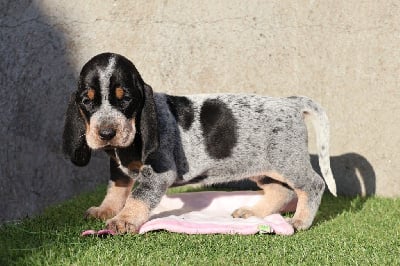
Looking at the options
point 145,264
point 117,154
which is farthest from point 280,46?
point 145,264

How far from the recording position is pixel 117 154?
462 cm

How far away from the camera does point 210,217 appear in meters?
4.96

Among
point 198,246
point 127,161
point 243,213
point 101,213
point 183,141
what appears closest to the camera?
point 198,246

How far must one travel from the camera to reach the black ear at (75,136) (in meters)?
4.43

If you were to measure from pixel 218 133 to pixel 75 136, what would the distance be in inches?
40.7

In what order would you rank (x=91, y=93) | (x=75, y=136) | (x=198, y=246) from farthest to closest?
(x=75, y=136), (x=91, y=93), (x=198, y=246)

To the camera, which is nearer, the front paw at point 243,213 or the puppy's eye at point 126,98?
the puppy's eye at point 126,98

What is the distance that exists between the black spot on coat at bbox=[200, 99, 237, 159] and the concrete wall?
154cm

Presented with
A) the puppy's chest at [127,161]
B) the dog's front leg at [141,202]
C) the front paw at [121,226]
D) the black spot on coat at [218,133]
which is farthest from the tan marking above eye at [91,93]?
the black spot on coat at [218,133]

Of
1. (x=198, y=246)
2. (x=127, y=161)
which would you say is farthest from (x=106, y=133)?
(x=198, y=246)

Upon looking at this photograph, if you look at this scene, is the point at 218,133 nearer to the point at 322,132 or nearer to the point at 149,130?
the point at 149,130

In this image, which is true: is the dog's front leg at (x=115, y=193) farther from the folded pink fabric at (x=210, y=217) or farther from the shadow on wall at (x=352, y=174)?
the shadow on wall at (x=352, y=174)

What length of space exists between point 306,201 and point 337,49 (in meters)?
1.84

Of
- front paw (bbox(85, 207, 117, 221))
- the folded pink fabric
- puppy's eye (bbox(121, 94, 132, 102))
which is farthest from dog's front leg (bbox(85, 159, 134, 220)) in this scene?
puppy's eye (bbox(121, 94, 132, 102))
